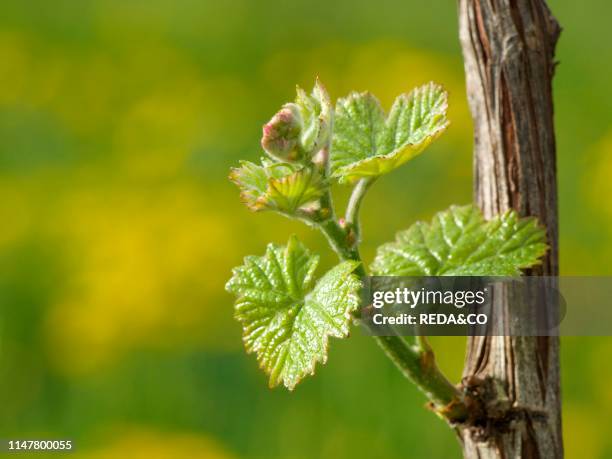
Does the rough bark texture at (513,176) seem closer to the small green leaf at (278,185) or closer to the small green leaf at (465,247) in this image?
the small green leaf at (465,247)

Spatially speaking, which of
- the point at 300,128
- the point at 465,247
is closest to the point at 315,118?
the point at 300,128

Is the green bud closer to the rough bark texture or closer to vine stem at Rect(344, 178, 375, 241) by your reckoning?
vine stem at Rect(344, 178, 375, 241)

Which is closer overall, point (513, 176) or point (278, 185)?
point (278, 185)

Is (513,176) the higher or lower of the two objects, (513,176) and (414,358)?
the higher

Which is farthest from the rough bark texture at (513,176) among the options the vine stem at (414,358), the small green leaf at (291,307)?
the small green leaf at (291,307)

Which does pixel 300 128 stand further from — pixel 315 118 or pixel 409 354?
pixel 409 354

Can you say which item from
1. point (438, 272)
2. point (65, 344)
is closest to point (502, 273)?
point (438, 272)
